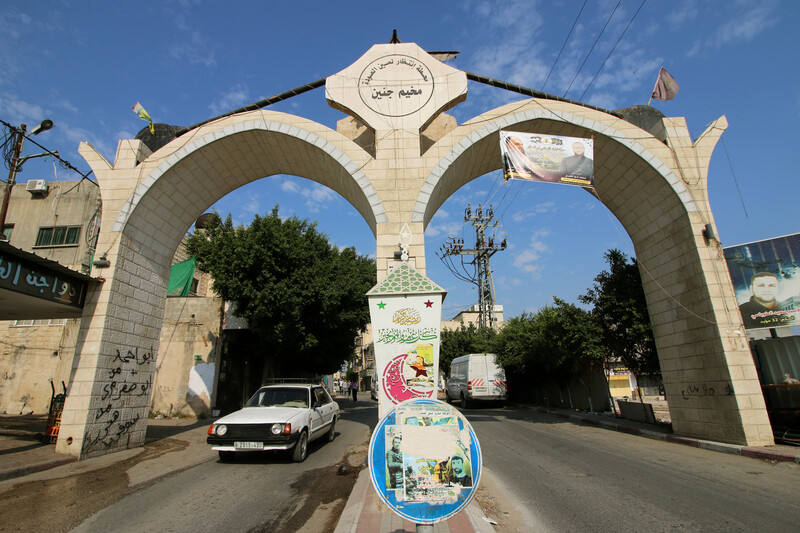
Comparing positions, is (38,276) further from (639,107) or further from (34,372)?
(639,107)

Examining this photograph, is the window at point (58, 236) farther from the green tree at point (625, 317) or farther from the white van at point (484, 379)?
the green tree at point (625, 317)

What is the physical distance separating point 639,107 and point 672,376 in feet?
24.7

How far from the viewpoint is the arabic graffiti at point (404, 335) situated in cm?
501

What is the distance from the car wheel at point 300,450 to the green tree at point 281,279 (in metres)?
8.07

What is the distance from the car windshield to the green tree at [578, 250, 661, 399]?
10326 millimetres

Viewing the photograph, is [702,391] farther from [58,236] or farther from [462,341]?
[58,236]

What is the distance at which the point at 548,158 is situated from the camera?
375 inches

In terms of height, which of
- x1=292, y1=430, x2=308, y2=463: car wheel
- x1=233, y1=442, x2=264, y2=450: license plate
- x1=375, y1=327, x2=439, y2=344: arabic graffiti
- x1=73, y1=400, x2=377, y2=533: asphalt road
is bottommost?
x1=73, y1=400, x2=377, y2=533: asphalt road

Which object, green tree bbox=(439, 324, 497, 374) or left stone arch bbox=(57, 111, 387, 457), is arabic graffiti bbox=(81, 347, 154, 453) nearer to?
left stone arch bbox=(57, 111, 387, 457)

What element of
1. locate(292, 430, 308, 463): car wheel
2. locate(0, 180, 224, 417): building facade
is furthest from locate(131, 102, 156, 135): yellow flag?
locate(292, 430, 308, 463): car wheel

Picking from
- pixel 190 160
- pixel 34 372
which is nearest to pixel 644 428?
pixel 190 160

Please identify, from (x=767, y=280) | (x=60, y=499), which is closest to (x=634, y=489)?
(x=767, y=280)

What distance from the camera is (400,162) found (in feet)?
31.5

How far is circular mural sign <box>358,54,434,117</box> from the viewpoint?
10.0 meters
